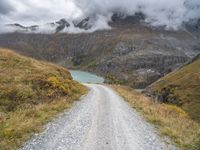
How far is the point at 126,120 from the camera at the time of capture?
23.3 metres

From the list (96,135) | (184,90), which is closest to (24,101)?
(96,135)

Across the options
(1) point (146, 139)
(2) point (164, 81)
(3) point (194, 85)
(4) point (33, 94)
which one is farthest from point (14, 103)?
(2) point (164, 81)

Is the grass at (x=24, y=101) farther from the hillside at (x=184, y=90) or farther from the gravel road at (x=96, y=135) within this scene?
the hillside at (x=184, y=90)

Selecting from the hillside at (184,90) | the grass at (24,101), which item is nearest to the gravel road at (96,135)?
the grass at (24,101)

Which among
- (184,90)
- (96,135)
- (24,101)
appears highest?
(24,101)

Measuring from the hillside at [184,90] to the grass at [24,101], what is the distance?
64624 mm

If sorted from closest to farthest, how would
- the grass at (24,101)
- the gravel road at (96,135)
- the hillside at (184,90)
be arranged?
the gravel road at (96,135), the grass at (24,101), the hillside at (184,90)

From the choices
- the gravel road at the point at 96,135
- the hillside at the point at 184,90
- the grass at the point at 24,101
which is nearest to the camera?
the gravel road at the point at 96,135

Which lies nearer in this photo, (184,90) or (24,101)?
(24,101)

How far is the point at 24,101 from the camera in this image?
27516mm

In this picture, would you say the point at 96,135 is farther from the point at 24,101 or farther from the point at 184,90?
the point at 184,90

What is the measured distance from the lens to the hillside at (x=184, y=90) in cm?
10408

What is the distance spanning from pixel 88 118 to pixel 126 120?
113 inches

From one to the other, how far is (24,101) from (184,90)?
10314cm
